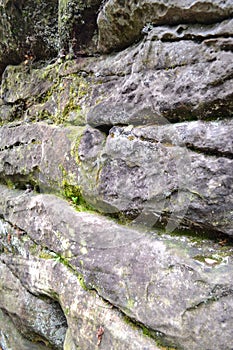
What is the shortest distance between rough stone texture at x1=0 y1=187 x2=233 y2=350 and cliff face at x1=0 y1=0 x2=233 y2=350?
12 millimetres

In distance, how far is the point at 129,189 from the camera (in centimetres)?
326

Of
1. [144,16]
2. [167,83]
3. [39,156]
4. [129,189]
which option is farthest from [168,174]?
[39,156]

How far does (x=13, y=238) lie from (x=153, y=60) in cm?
365

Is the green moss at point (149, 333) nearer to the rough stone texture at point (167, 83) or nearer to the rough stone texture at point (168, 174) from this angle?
the rough stone texture at point (168, 174)

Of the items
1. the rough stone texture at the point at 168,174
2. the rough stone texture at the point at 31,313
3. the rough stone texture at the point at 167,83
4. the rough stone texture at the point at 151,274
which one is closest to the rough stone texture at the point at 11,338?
the rough stone texture at the point at 31,313

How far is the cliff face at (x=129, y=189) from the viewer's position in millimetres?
2633

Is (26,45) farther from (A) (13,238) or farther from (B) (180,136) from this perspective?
(B) (180,136)

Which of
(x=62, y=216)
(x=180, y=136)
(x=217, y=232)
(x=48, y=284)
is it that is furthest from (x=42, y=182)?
(x=217, y=232)

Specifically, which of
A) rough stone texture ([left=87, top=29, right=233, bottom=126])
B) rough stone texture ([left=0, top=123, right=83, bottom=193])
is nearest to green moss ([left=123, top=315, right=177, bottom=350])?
rough stone texture ([left=0, top=123, right=83, bottom=193])

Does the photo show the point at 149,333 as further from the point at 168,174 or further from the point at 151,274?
the point at 168,174

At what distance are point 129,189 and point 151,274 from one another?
927mm

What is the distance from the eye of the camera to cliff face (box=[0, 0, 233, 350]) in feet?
8.64

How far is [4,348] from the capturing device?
17.1ft

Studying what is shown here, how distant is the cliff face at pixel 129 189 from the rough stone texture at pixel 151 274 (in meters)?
0.01
